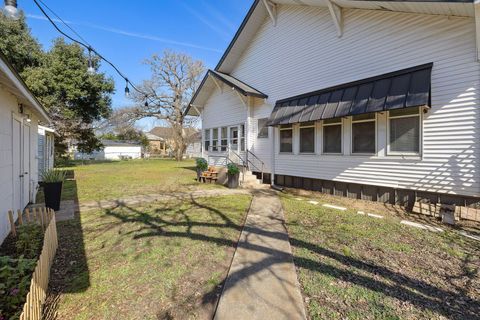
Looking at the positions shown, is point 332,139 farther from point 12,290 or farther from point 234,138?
point 12,290

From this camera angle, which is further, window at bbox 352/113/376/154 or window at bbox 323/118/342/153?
window at bbox 323/118/342/153

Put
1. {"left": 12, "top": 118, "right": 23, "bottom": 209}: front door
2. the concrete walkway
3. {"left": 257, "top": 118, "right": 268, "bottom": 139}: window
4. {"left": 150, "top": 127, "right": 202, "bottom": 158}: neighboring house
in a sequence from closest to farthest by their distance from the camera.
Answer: the concrete walkway, {"left": 12, "top": 118, "right": 23, "bottom": 209}: front door, {"left": 257, "top": 118, "right": 268, "bottom": 139}: window, {"left": 150, "top": 127, "right": 202, "bottom": 158}: neighboring house

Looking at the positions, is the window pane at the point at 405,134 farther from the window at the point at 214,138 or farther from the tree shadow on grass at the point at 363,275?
the window at the point at 214,138

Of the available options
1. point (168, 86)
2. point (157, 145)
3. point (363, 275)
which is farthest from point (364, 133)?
point (157, 145)

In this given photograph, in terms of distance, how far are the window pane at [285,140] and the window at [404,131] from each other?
4126 millimetres

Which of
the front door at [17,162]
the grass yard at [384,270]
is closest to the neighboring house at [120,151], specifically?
the front door at [17,162]

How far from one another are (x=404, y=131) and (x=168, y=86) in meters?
30.1

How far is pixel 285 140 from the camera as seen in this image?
36.0ft

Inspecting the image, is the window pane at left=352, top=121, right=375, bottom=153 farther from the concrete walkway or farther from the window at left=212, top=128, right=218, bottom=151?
the window at left=212, top=128, right=218, bottom=151

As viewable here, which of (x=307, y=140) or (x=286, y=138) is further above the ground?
(x=286, y=138)

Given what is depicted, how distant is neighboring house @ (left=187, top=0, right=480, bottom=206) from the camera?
6.06m

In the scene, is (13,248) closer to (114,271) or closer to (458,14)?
(114,271)

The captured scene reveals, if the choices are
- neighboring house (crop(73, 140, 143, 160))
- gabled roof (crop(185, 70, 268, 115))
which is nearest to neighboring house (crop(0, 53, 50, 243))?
gabled roof (crop(185, 70, 268, 115))

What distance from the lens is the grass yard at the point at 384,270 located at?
2.73 meters
